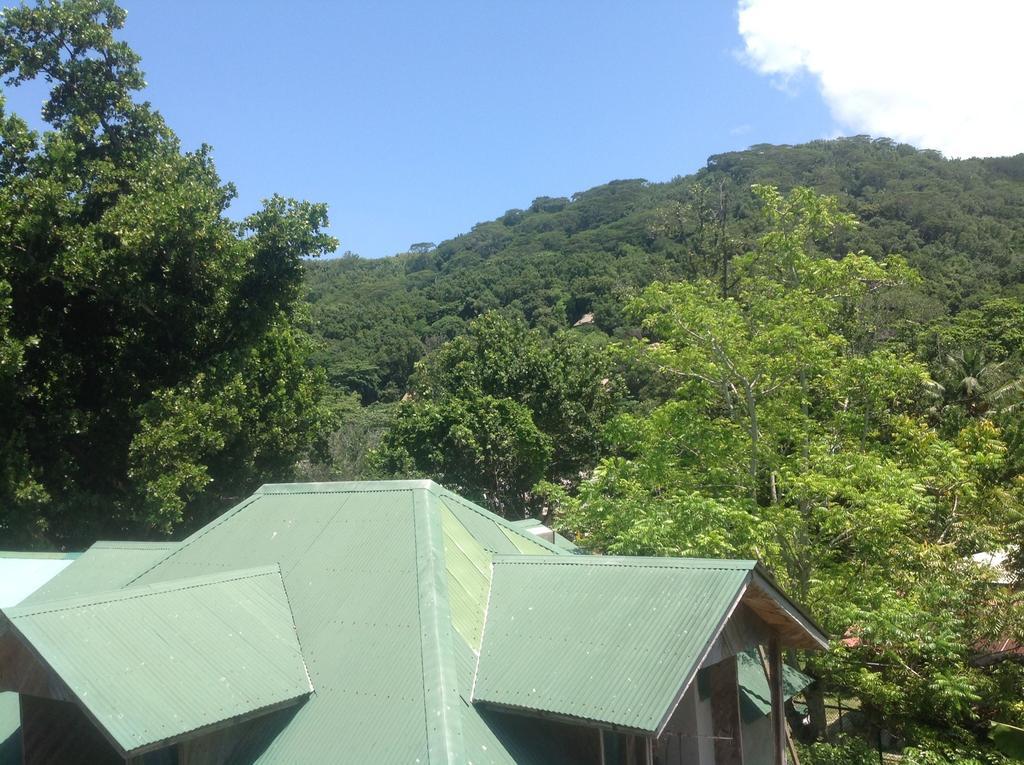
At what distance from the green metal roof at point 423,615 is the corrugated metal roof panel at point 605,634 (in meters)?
0.02

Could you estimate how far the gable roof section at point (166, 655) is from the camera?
5.59 m

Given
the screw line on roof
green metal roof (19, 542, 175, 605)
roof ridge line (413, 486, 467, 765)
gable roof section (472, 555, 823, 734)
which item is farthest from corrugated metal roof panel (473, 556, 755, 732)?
green metal roof (19, 542, 175, 605)

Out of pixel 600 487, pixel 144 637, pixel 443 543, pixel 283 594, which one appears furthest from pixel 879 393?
pixel 144 637

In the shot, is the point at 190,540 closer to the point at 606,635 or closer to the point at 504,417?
the point at 606,635

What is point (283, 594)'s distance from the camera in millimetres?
7609

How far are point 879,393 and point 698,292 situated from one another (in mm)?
3747

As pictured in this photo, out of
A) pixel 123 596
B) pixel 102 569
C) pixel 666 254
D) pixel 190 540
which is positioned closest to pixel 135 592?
pixel 123 596

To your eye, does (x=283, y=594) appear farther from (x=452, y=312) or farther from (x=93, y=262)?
(x=452, y=312)

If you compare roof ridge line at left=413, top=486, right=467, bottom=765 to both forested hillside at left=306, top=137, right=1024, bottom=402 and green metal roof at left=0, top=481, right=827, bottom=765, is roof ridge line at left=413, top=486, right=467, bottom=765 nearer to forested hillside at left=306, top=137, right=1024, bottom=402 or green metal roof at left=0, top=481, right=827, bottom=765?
green metal roof at left=0, top=481, right=827, bottom=765

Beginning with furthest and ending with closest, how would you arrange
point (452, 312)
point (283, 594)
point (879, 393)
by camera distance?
point (452, 312)
point (879, 393)
point (283, 594)

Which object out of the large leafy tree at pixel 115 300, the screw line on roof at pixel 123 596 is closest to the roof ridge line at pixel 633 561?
the screw line on roof at pixel 123 596

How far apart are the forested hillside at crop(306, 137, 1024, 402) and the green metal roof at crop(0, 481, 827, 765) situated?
77.3 feet

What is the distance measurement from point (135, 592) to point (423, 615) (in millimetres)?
2420

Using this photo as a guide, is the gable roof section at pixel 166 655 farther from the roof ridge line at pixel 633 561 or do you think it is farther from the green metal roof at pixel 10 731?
the roof ridge line at pixel 633 561
